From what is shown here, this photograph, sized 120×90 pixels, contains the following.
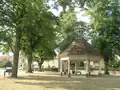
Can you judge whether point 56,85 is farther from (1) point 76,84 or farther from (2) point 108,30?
(2) point 108,30

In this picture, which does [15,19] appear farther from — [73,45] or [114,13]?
[114,13]

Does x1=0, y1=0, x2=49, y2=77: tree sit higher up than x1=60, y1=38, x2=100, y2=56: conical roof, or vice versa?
x1=0, y1=0, x2=49, y2=77: tree

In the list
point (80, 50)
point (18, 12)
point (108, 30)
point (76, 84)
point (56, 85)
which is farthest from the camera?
point (108, 30)

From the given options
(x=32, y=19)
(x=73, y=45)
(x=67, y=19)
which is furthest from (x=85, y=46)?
(x=32, y=19)

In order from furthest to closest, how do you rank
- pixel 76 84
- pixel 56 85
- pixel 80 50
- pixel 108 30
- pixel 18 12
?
1. pixel 108 30
2. pixel 80 50
3. pixel 18 12
4. pixel 76 84
5. pixel 56 85

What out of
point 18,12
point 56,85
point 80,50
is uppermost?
point 18,12

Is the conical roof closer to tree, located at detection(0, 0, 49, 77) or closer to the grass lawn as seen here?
tree, located at detection(0, 0, 49, 77)

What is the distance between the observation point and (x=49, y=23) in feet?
123

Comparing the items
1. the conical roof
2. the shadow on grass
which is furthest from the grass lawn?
the conical roof

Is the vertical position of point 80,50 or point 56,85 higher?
point 80,50

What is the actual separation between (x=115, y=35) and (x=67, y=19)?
32.0 feet

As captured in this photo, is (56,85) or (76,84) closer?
(56,85)

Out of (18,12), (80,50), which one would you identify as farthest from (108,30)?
(18,12)

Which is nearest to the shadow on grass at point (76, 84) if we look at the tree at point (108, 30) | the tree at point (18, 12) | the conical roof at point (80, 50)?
the tree at point (18, 12)
